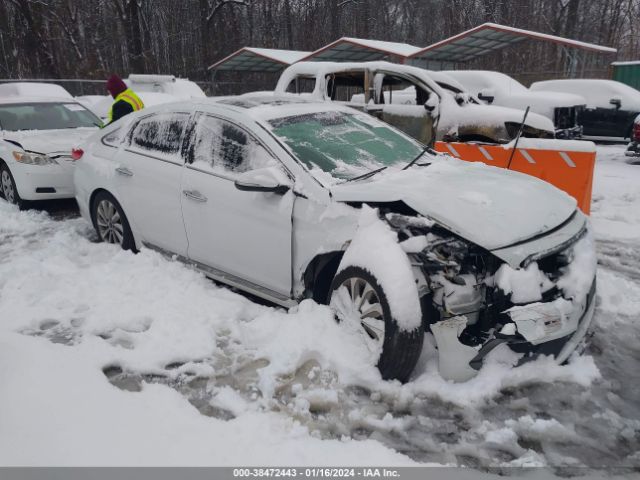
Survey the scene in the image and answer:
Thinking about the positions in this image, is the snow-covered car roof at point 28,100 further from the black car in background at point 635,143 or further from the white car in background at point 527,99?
the black car in background at point 635,143

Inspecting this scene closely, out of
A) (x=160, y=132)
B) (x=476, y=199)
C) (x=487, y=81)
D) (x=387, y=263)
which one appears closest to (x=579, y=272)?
(x=476, y=199)

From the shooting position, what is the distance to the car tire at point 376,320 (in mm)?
2902

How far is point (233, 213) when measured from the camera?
12.4 feet

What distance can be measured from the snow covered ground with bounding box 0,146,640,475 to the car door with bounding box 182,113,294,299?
275 mm

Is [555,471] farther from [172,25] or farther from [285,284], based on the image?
[172,25]

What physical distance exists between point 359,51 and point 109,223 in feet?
60.0

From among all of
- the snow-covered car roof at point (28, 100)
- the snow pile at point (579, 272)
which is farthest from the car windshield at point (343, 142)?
the snow-covered car roof at point (28, 100)

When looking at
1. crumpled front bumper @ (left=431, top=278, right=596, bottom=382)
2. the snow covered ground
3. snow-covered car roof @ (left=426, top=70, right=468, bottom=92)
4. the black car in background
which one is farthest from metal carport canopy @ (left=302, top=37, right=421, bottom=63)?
crumpled front bumper @ (left=431, top=278, right=596, bottom=382)

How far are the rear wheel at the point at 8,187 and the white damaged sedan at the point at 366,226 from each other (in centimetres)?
293

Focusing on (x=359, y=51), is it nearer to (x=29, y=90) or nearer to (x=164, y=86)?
(x=164, y=86)

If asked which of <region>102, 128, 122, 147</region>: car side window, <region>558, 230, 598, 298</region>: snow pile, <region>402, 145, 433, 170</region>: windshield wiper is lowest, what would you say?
<region>558, 230, 598, 298</region>: snow pile

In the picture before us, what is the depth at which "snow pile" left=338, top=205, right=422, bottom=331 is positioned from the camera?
9.45 ft

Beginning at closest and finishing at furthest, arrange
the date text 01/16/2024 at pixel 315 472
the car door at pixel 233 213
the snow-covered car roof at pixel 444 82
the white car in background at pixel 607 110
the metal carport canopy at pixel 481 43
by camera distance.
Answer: the date text 01/16/2024 at pixel 315 472
the car door at pixel 233 213
the snow-covered car roof at pixel 444 82
the white car in background at pixel 607 110
the metal carport canopy at pixel 481 43

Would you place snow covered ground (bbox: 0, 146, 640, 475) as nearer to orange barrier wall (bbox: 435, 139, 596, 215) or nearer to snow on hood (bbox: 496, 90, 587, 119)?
orange barrier wall (bbox: 435, 139, 596, 215)
